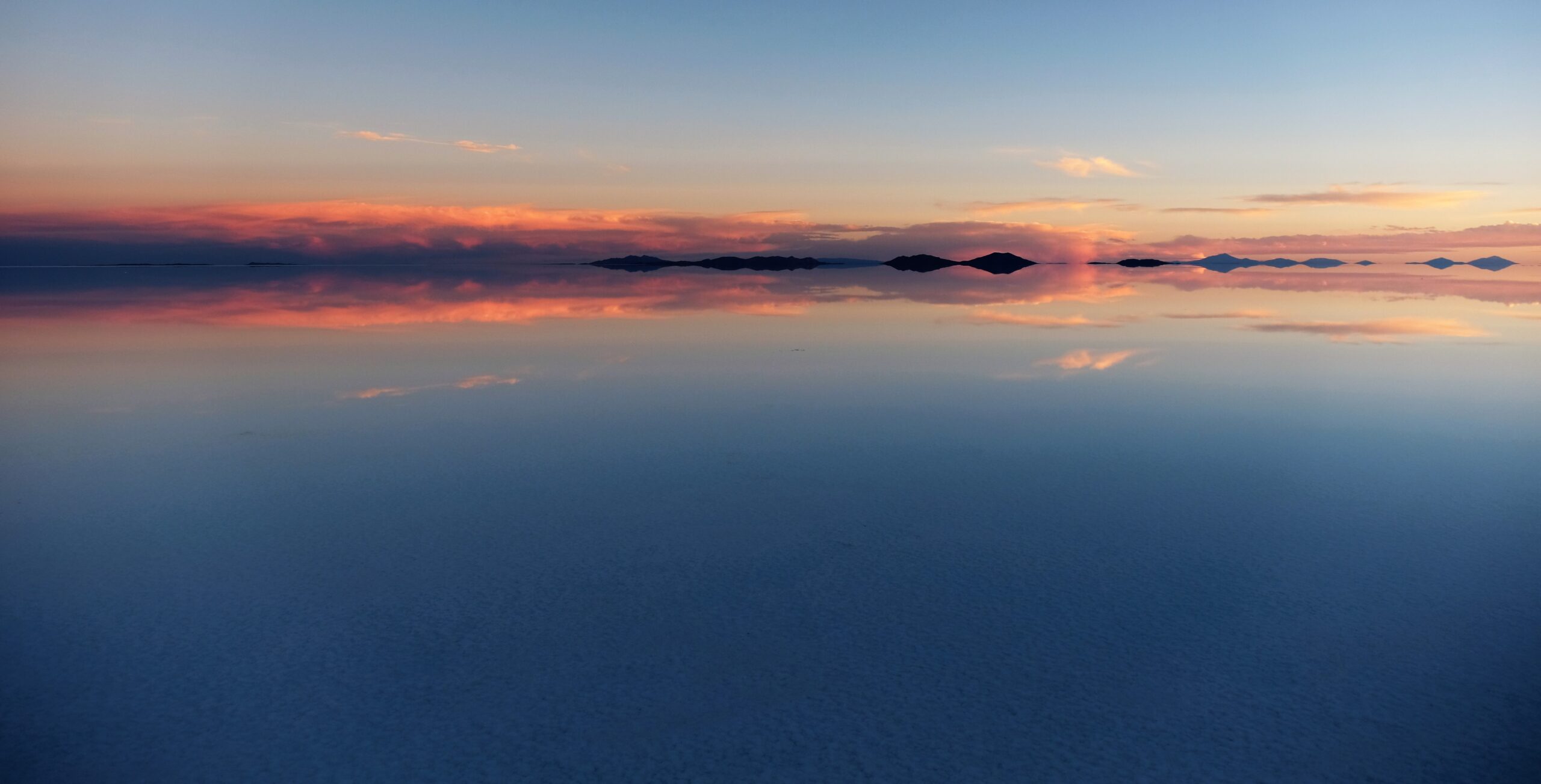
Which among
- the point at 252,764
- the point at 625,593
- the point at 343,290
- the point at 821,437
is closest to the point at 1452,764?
the point at 625,593

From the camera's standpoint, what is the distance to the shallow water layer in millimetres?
3348

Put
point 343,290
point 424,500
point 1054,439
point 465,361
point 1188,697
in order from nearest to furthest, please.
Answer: point 1188,697
point 424,500
point 1054,439
point 465,361
point 343,290

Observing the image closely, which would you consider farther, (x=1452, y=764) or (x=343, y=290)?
(x=343, y=290)

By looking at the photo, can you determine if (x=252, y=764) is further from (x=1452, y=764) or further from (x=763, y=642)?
(x=1452, y=764)

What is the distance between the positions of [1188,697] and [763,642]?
5.75ft

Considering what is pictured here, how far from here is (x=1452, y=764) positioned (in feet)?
10.5

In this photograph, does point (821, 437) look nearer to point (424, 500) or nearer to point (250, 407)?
point (424, 500)

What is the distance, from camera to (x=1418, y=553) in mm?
5285

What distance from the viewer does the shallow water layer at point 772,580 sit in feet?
11.0

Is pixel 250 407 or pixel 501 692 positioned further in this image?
pixel 250 407

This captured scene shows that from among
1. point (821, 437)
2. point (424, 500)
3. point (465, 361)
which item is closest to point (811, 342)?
point (465, 361)

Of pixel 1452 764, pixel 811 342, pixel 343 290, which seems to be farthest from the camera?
pixel 343 290

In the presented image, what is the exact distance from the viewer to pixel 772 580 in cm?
487

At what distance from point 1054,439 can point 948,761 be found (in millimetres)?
5438
